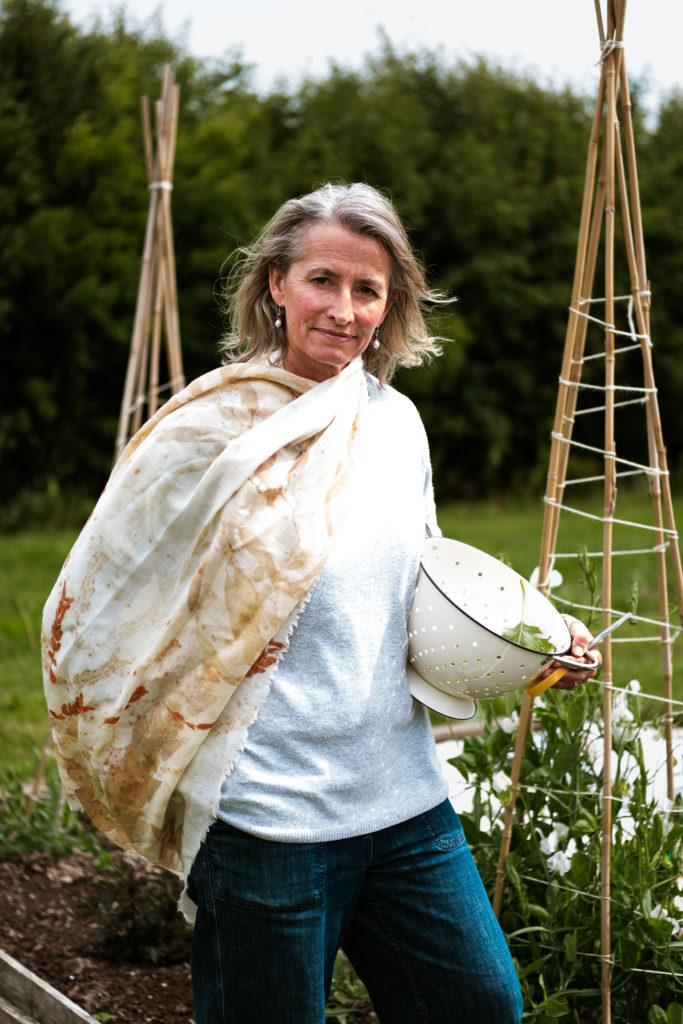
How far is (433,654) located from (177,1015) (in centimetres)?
119

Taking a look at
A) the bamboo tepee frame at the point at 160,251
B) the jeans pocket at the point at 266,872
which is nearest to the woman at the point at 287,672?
the jeans pocket at the point at 266,872

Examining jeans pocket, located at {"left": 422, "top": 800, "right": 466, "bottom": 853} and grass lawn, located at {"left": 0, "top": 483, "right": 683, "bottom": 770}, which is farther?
grass lawn, located at {"left": 0, "top": 483, "right": 683, "bottom": 770}

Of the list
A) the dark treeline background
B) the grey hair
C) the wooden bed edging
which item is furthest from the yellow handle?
the dark treeline background

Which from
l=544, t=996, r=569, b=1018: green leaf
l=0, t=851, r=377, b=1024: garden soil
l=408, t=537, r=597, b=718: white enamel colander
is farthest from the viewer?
l=0, t=851, r=377, b=1024: garden soil

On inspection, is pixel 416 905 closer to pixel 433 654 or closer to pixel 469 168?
pixel 433 654

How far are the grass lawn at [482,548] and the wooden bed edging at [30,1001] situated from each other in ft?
3.40

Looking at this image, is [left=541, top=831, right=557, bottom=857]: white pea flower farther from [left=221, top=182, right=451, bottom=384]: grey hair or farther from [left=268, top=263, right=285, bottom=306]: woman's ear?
[left=268, top=263, right=285, bottom=306]: woman's ear

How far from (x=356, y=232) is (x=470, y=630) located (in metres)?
0.59

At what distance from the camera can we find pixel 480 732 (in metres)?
3.90

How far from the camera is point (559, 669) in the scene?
1.74 m

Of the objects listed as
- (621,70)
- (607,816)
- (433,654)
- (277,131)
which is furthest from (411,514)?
(277,131)

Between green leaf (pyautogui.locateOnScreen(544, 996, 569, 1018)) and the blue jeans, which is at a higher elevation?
the blue jeans

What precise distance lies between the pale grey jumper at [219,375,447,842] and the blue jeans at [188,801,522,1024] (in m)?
0.04

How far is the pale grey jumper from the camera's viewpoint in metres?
1.56
